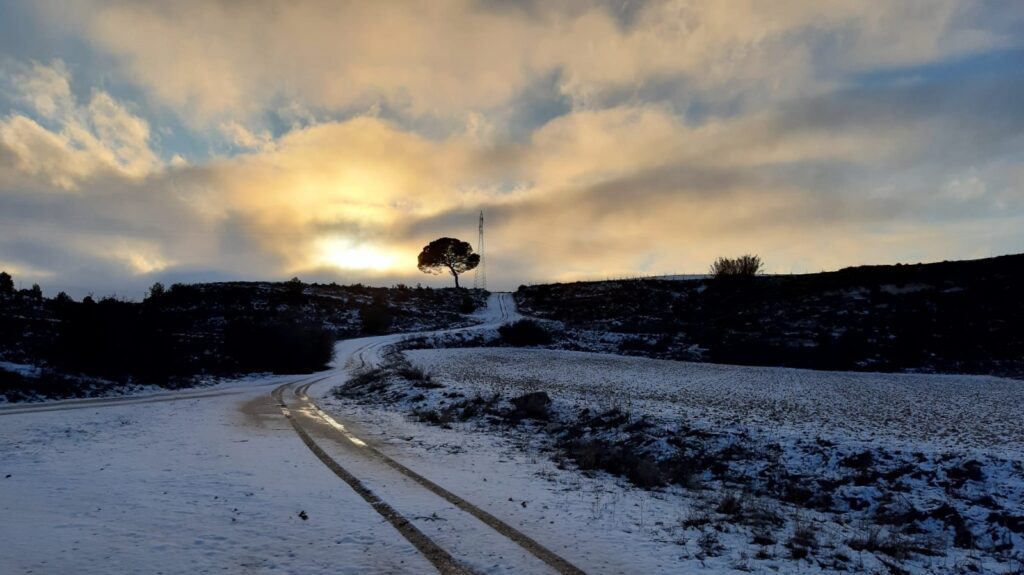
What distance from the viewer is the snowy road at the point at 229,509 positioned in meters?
5.85

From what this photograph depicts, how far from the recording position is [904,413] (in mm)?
18422

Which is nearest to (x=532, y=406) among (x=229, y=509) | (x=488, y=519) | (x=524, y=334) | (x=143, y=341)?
(x=488, y=519)

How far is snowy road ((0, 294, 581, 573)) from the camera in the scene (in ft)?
19.2

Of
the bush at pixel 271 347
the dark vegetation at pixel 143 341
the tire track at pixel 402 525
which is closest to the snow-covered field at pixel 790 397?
the bush at pixel 271 347

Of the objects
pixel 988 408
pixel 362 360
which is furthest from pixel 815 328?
pixel 362 360

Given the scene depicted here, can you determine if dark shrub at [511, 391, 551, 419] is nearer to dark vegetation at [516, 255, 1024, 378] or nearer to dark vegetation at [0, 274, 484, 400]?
dark vegetation at [0, 274, 484, 400]

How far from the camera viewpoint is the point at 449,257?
12294 cm

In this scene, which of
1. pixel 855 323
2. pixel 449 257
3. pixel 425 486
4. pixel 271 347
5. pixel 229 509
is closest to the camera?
pixel 229 509

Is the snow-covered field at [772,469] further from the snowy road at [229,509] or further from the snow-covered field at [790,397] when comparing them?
the snowy road at [229,509]

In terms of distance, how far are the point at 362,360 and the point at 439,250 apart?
84.9 meters

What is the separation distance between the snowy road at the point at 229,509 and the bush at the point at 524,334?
1781 inches

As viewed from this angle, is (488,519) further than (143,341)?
No

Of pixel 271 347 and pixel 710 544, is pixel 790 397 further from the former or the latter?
pixel 271 347

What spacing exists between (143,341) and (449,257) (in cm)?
9397
